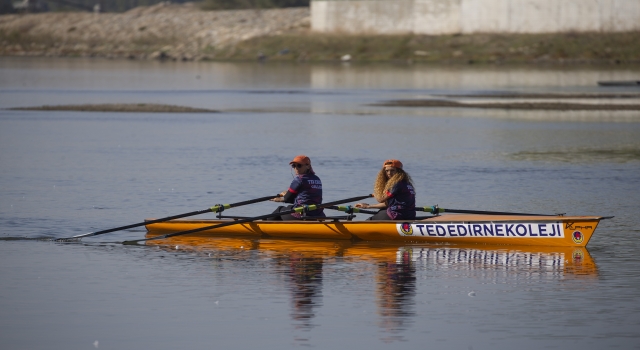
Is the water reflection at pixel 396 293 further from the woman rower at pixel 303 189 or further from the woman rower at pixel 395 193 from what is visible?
the woman rower at pixel 303 189

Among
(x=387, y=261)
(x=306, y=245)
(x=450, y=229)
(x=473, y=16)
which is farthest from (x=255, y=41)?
(x=387, y=261)

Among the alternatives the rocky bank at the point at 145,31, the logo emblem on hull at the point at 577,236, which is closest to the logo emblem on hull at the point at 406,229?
the logo emblem on hull at the point at 577,236

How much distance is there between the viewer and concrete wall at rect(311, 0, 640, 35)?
3716 inches

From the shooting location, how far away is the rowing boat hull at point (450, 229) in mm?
18547

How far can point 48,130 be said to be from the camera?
42.4m

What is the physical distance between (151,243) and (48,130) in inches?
947

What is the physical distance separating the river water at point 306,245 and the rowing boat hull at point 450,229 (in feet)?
0.68

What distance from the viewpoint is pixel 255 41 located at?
115 metres

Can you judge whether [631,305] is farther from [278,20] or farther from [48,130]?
[278,20]

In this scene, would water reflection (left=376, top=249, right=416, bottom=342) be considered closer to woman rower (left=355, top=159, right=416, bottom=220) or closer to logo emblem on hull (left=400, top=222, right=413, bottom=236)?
logo emblem on hull (left=400, top=222, right=413, bottom=236)

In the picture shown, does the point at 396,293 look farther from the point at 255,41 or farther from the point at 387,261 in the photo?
the point at 255,41

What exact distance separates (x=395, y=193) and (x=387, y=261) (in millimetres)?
1629

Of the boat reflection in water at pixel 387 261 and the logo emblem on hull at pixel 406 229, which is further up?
the logo emblem on hull at pixel 406 229

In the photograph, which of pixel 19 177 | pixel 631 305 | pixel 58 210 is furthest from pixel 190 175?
pixel 631 305
